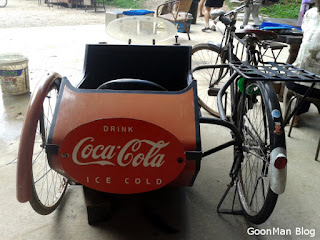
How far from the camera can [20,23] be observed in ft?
25.1

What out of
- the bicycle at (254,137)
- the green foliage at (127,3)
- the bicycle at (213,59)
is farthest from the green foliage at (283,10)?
the bicycle at (254,137)

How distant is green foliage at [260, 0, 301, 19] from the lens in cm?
1148

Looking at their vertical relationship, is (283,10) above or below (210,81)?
above

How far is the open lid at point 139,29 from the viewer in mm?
2762

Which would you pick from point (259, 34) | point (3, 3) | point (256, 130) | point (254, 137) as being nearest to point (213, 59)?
point (259, 34)

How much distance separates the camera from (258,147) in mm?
1585

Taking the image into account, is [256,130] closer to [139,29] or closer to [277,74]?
[277,74]

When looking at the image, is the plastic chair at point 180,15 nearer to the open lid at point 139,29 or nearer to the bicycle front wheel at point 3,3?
the open lid at point 139,29

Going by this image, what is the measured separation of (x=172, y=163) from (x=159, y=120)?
200 mm

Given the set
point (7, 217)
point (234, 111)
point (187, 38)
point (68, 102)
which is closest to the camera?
point (68, 102)

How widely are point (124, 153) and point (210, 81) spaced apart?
178 cm

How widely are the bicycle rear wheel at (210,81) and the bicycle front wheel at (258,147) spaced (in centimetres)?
49

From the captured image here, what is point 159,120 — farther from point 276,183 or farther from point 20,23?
point 20,23

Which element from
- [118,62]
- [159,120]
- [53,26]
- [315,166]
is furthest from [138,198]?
[53,26]
